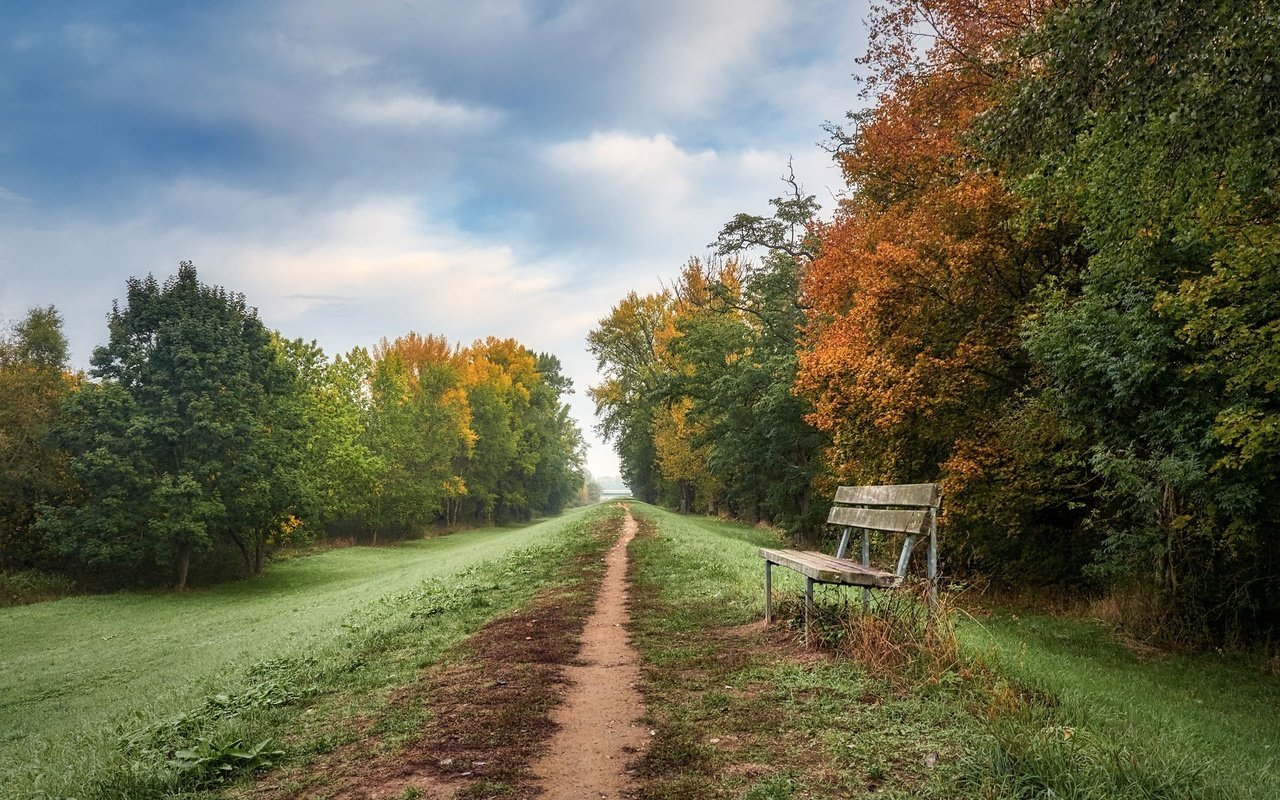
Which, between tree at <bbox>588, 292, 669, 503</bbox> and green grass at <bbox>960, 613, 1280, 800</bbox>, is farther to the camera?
tree at <bbox>588, 292, 669, 503</bbox>

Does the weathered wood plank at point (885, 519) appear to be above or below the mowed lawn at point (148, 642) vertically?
above

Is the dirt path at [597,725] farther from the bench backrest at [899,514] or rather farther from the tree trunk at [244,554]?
the tree trunk at [244,554]

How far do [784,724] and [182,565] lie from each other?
31398mm

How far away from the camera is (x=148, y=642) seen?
17172 mm

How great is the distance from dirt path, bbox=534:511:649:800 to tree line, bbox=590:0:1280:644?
6.39 meters

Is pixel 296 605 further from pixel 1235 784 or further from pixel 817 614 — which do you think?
pixel 1235 784

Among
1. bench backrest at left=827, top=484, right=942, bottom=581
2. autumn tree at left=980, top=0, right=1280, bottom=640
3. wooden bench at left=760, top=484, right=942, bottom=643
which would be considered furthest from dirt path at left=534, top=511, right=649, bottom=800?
autumn tree at left=980, top=0, right=1280, bottom=640

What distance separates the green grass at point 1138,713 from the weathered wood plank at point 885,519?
1030 mm

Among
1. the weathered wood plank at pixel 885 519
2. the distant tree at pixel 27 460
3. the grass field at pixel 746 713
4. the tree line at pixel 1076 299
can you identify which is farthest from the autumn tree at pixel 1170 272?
the distant tree at pixel 27 460

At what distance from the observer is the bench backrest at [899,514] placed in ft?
19.4

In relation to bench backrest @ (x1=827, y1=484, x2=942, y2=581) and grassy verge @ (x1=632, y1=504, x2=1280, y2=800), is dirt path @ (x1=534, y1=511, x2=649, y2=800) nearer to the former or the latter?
grassy verge @ (x1=632, y1=504, x2=1280, y2=800)

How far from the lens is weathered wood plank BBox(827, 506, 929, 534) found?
6.03 m

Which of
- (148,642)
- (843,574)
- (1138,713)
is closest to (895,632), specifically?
(843,574)

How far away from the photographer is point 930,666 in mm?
4934
